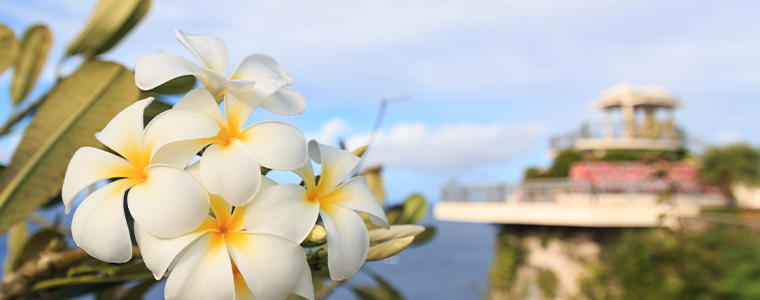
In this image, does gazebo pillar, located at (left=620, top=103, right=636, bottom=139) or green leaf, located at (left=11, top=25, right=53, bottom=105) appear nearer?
green leaf, located at (left=11, top=25, right=53, bottom=105)

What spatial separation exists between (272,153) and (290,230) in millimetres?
48

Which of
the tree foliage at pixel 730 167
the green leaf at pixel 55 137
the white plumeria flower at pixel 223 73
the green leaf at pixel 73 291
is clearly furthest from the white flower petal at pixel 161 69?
the tree foliage at pixel 730 167

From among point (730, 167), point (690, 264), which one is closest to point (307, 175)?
point (690, 264)

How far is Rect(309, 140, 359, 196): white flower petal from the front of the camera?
12.2 inches

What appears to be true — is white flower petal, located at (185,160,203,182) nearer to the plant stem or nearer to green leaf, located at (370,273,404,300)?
the plant stem

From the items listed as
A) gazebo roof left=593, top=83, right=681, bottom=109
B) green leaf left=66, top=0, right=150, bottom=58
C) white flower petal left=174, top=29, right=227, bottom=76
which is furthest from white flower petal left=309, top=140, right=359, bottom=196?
gazebo roof left=593, top=83, right=681, bottom=109

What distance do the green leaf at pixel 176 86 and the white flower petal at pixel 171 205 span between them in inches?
13.9

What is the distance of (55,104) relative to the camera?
0.52 m

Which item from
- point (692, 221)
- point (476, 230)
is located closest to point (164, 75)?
point (692, 221)

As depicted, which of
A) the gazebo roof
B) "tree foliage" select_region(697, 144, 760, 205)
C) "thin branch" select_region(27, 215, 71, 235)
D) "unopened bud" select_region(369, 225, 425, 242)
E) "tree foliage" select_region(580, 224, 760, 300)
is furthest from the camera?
the gazebo roof

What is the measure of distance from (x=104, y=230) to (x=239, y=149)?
91 millimetres

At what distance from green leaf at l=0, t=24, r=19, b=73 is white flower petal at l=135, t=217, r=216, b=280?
2.07 ft

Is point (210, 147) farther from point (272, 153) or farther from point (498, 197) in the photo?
point (498, 197)

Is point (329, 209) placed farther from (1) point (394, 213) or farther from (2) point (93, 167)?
(1) point (394, 213)
